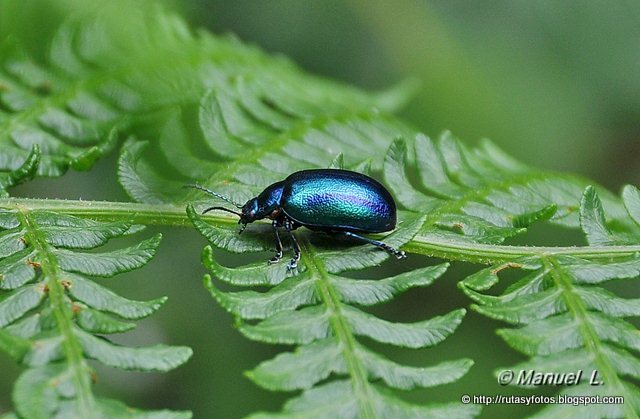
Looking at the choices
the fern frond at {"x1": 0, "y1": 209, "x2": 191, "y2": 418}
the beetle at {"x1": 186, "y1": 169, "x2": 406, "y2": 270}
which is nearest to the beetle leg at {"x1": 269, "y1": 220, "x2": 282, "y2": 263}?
the beetle at {"x1": 186, "y1": 169, "x2": 406, "y2": 270}

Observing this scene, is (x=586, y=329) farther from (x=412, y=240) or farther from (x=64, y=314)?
(x=64, y=314)

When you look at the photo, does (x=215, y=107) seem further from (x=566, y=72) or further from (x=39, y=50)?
(x=566, y=72)

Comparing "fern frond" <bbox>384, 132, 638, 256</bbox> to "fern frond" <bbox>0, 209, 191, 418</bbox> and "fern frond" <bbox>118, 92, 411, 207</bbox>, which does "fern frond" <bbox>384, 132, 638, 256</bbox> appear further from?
"fern frond" <bbox>0, 209, 191, 418</bbox>

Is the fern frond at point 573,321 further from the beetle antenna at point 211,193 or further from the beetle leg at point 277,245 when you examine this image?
the beetle antenna at point 211,193

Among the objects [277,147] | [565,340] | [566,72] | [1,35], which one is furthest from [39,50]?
[566,72]

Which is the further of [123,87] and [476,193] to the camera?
[123,87]

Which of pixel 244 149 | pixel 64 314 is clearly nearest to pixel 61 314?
pixel 64 314

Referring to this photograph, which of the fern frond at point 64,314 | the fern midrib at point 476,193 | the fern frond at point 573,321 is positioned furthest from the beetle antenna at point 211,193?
the fern frond at point 573,321
